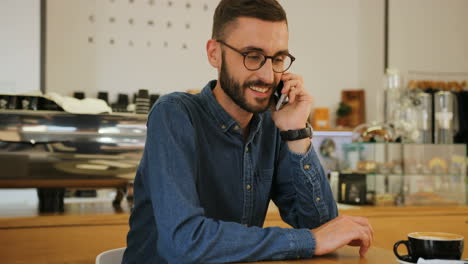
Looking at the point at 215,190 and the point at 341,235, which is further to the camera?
the point at 215,190

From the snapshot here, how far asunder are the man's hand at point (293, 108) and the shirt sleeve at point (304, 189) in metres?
0.07

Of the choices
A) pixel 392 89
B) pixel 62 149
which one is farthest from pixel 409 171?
pixel 62 149

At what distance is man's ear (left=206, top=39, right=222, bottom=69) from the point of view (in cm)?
141

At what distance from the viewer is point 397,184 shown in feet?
9.53

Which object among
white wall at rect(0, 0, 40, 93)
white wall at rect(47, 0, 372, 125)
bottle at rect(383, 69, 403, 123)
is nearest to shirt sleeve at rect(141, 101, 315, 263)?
bottle at rect(383, 69, 403, 123)

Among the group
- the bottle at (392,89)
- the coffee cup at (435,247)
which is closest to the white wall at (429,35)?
the bottle at (392,89)

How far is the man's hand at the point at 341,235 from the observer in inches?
44.8

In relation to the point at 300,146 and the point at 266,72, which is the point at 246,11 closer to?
the point at 266,72

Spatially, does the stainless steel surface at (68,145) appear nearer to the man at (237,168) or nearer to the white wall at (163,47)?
the man at (237,168)

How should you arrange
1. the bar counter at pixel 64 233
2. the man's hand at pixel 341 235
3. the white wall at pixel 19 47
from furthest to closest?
the white wall at pixel 19 47
the bar counter at pixel 64 233
the man's hand at pixel 341 235

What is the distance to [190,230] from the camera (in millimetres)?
Result: 1109

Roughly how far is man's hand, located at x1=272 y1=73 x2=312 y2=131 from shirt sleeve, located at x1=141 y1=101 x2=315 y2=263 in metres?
0.34

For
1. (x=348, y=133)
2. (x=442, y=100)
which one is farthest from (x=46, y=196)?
(x=348, y=133)

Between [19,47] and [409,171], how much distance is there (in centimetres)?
277
